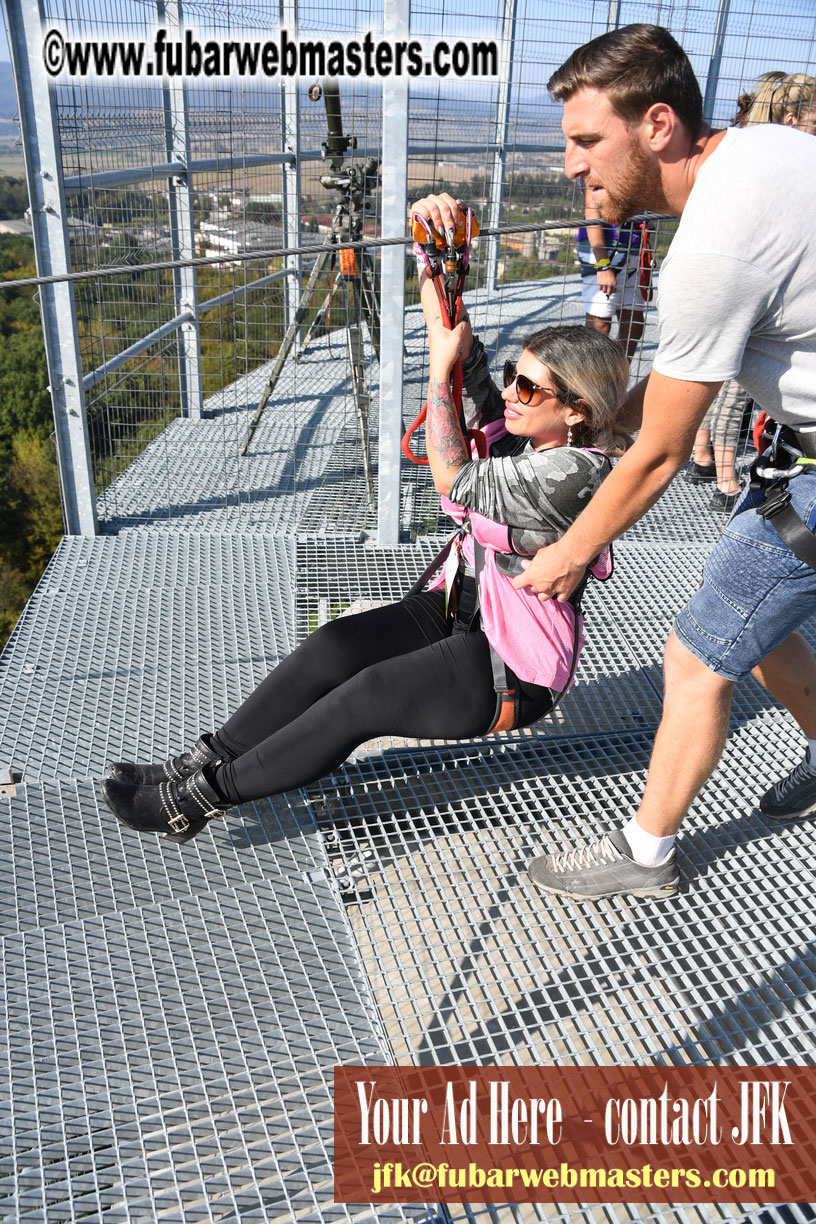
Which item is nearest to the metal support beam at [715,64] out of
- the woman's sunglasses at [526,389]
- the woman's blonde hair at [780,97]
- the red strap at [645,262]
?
the red strap at [645,262]

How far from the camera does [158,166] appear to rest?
358 cm

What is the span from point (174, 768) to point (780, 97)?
2.95 meters

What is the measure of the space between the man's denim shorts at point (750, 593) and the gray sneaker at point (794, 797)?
563 mm

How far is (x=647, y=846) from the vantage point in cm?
173

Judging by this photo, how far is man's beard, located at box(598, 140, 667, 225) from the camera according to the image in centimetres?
138

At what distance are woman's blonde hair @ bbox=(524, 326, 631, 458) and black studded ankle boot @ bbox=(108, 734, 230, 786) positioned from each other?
972 mm

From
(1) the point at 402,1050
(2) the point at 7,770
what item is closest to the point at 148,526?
(2) the point at 7,770

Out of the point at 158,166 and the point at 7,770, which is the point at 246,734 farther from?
the point at 158,166

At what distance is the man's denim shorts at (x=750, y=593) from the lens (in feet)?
4.89

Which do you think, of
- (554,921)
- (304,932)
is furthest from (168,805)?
(554,921)

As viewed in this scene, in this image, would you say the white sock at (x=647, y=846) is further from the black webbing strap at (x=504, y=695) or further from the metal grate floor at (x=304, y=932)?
the black webbing strap at (x=504, y=695)

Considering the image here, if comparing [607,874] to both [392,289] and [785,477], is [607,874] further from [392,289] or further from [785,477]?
[392,289]

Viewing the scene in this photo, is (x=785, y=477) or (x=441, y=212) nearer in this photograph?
(x=785, y=477)

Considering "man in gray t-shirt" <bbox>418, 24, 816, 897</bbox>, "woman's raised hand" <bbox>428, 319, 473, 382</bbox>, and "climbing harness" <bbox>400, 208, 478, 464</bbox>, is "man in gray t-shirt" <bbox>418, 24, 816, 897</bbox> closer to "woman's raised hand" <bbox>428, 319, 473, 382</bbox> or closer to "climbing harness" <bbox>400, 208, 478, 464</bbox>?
"climbing harness" <bbox>400, 208, 478, 464</bbox>
